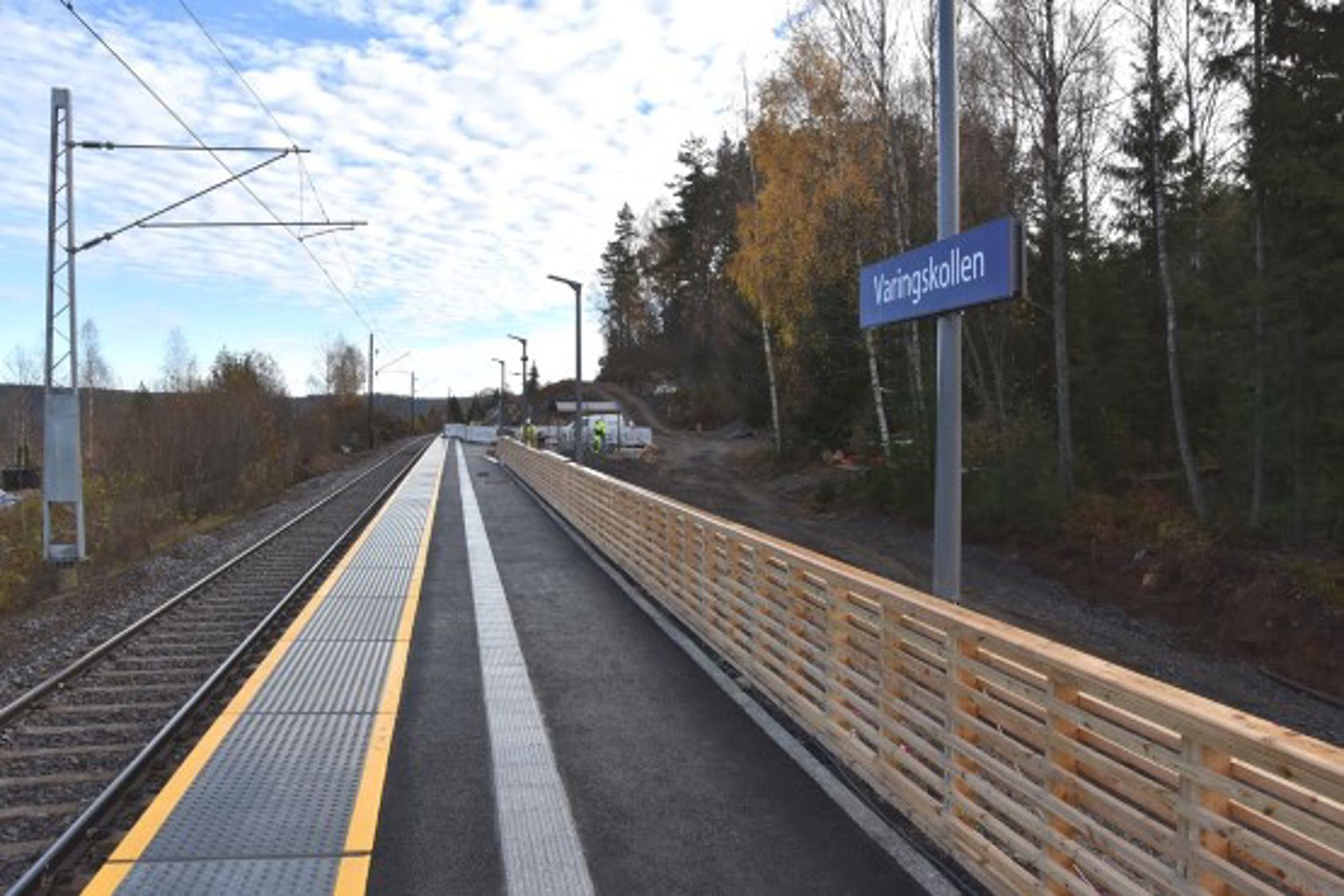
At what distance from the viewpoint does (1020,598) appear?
55.5ft

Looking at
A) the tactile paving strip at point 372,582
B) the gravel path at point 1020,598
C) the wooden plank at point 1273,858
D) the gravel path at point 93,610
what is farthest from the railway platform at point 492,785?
the gravel path at point 1020,598

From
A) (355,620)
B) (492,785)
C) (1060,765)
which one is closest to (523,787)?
(492,785)

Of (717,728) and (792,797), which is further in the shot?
(717,728)

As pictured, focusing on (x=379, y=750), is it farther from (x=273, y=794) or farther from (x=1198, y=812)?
(x=1198, y=812)

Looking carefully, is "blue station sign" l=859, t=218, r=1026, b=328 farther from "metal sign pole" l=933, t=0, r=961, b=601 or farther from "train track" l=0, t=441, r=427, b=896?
"train track" l=0, t=441, r=427, b=896

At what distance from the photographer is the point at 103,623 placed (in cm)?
1130

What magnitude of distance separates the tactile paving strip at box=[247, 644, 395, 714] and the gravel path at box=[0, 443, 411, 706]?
2.25 meters

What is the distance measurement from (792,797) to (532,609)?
5967 mm

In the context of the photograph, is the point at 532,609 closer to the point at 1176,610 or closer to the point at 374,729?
the point at 374,729

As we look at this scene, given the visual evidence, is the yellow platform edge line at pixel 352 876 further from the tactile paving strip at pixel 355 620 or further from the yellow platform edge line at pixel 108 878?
the tactile paving strip at pixel 355 620

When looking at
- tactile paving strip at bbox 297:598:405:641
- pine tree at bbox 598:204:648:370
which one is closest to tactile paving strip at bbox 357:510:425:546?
tactile paving strip at bbox 297:598:405:641

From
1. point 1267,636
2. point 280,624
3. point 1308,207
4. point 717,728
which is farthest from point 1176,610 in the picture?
point 280,624

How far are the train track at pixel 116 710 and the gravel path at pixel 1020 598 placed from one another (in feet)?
33.3

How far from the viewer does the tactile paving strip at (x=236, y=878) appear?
13.4 feet
